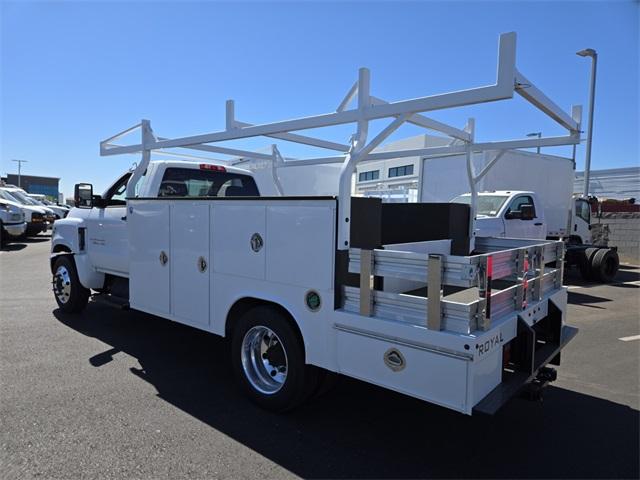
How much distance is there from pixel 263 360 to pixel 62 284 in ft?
14.4

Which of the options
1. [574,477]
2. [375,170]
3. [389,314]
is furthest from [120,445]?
[375,170]

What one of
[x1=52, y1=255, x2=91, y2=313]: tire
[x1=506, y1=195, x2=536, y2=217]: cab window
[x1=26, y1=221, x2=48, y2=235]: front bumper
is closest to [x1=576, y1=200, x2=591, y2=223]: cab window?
[x1=506, y1=195, x2=536, y2=217]: cab window

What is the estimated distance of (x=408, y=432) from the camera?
3387 mm

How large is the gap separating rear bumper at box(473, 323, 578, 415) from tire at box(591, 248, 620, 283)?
344 inches

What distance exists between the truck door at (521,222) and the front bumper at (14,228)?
16.6m

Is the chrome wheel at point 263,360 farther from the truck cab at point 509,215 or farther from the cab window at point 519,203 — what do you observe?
the cab window at point 519,203

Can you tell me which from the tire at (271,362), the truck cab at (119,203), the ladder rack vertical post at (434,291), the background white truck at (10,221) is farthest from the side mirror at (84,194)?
the background white truck at (10,221)

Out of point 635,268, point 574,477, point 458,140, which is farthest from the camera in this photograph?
point 635,268

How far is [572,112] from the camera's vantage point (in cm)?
380

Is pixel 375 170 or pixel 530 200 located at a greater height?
pixel 375 170

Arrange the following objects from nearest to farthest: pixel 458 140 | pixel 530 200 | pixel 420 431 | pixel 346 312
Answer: pixel 346 312
pixel 420 431
pixel 458 140
pixel 530 200

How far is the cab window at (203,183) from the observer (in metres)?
5.42

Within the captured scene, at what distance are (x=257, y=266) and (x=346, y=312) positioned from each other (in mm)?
Result: 906

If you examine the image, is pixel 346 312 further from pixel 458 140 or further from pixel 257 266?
pixel 458 140
